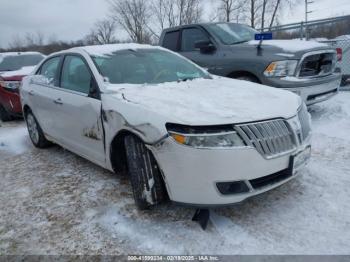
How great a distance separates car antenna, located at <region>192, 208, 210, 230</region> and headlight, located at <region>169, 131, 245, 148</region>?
0.66 m

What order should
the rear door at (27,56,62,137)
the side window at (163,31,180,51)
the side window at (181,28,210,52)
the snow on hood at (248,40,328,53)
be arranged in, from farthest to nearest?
1. the side window at (163,31,180,51)
2. the side window at (181,28,210,52)
3. the snow on hood at (248,40,328,53)
4. the rear door at (27,56,62,137)

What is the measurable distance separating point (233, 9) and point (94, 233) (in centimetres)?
2763

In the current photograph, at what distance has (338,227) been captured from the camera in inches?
96.0

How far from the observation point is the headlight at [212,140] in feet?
7.38

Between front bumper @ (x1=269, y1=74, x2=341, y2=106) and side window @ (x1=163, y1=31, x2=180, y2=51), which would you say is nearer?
front bumper @ (x1=269, y1=74, x2=341, y2=106)

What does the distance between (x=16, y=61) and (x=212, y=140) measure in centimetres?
756

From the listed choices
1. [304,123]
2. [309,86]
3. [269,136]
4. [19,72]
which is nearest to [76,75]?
[269,136]

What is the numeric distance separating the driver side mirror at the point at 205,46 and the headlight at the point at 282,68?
123cm

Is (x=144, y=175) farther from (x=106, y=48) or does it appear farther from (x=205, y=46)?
(x=205, y=46)

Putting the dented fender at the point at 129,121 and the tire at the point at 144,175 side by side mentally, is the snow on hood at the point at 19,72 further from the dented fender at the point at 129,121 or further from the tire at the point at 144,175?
the tire at the point at 144,175

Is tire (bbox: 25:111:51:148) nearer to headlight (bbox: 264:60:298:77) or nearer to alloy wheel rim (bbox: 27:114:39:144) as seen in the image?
alloy wheel rim (bbox: 27:114:39:144)

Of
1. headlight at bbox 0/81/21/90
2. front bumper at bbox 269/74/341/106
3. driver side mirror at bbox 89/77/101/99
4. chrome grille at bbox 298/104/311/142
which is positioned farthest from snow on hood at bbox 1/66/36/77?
chrome grille at bbox 298/104/311/142

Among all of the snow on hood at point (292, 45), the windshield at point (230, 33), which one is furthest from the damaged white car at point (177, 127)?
the windshield at point (230, 33)

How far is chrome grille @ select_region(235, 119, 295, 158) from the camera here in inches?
90.4
